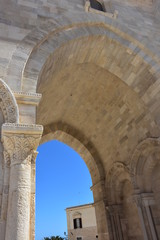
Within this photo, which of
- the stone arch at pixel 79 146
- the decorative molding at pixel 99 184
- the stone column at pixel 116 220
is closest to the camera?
the stone column at pixel 116 220

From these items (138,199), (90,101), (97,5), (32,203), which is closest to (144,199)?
(138,199)

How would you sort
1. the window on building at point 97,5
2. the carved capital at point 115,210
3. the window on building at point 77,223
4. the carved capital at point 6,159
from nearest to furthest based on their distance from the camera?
the carved capital at point 6,159 → the window on building at point 97,5 → the carved capital at point 115,210 → the window on building at point 77,223

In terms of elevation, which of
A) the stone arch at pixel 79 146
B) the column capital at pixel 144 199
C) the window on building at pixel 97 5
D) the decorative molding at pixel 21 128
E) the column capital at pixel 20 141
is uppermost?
the window on building at pixel 97 5

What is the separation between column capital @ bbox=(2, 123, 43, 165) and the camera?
2.81 m

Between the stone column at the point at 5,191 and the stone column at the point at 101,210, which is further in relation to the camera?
the stone column at the point at 101,210

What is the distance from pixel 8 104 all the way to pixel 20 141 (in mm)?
615

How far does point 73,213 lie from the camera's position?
21.3m

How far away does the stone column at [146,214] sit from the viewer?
5.61 meters

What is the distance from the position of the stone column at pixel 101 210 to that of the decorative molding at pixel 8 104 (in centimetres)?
574

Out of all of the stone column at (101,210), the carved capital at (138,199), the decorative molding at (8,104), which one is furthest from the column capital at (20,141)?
the stone column at (101,210)

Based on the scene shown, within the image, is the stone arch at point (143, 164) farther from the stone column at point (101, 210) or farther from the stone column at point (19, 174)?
the stone column at point (19, 174)

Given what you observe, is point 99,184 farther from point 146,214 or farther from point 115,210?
point 146,214

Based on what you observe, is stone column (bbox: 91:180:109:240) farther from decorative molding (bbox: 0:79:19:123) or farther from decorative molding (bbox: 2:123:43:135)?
decorative molding (bbox: 0:79:19:123)

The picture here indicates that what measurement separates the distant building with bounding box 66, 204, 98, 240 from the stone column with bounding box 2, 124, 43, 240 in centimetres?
1902
